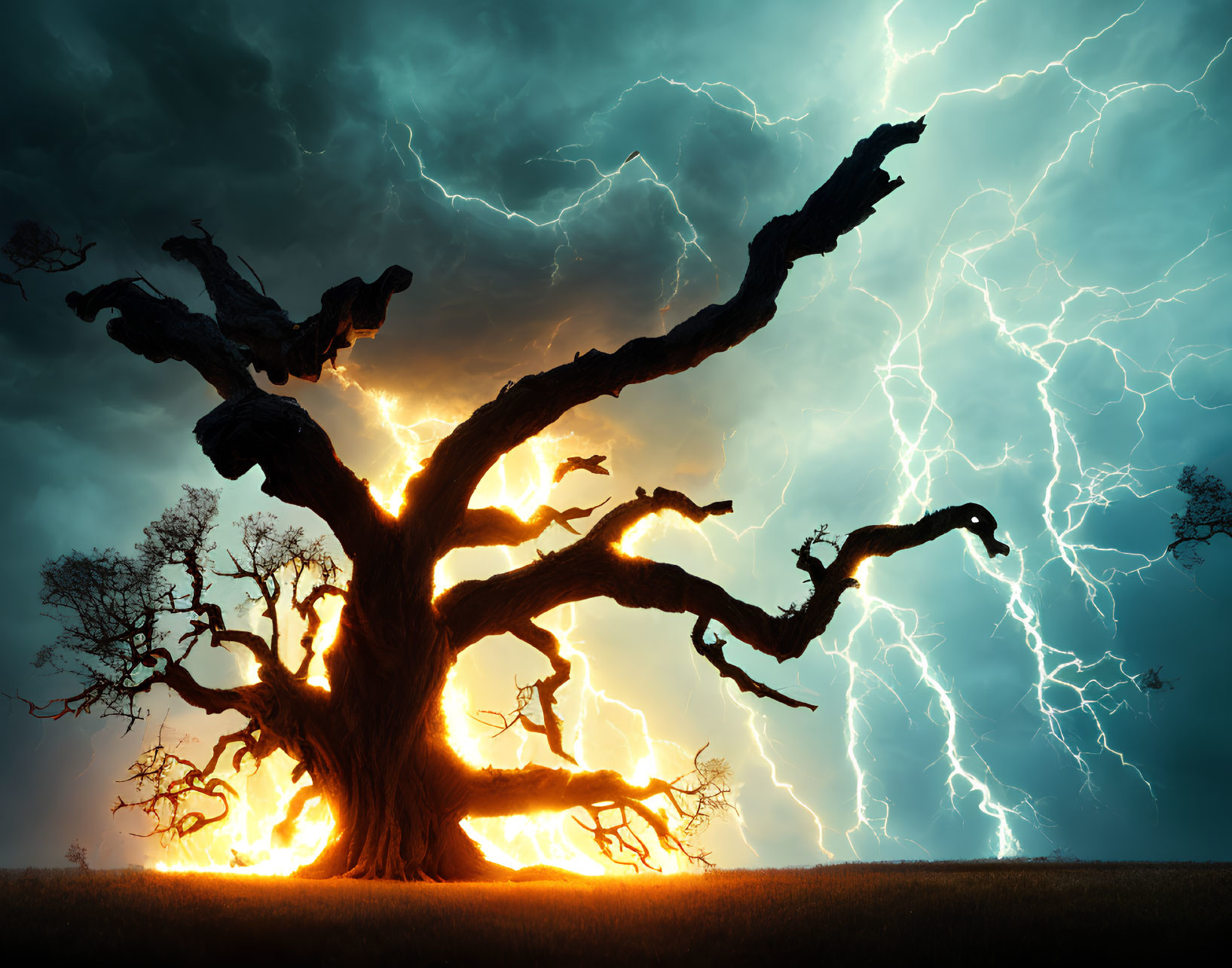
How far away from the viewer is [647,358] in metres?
9.35

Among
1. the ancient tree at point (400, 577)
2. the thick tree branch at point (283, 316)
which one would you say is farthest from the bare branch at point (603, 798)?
the thick tree branch at point (283, 316)

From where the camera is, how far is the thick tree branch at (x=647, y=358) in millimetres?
9234

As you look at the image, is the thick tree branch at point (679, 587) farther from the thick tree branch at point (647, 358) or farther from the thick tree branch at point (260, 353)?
the thick tree branch at point (260, 353)

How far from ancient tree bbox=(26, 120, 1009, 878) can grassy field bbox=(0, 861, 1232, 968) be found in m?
3.76

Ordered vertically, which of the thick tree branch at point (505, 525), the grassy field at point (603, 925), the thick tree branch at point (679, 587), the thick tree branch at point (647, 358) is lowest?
the grassy field at point (603, 925)

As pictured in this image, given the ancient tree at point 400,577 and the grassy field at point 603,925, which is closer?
the grassy field at point 603,925

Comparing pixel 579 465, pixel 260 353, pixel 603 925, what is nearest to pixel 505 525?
pixel 579 465

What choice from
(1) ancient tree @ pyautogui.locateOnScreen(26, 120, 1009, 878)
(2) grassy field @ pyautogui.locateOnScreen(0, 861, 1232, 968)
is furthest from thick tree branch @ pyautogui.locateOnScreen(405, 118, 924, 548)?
(2) grassy field @ pyautogui.locateOnScreen(0, 861, 1232, 968)

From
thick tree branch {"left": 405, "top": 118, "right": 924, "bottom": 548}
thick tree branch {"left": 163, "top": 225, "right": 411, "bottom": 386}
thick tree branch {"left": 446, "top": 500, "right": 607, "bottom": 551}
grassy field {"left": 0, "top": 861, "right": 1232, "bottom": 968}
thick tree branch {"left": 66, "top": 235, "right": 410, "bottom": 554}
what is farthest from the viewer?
thick tree branch {"left": 446, "top": 500, "right": 607, "bottom": 551}

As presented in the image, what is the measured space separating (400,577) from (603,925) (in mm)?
5742

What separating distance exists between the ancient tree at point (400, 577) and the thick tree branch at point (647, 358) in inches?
0.9

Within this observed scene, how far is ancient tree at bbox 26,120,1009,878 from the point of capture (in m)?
8.71

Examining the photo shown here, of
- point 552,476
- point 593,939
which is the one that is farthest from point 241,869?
point 593,939

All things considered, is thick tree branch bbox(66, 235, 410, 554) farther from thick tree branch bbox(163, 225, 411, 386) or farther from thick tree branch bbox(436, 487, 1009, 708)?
thick tree branch bbox(436, 487, 1009, 708)
